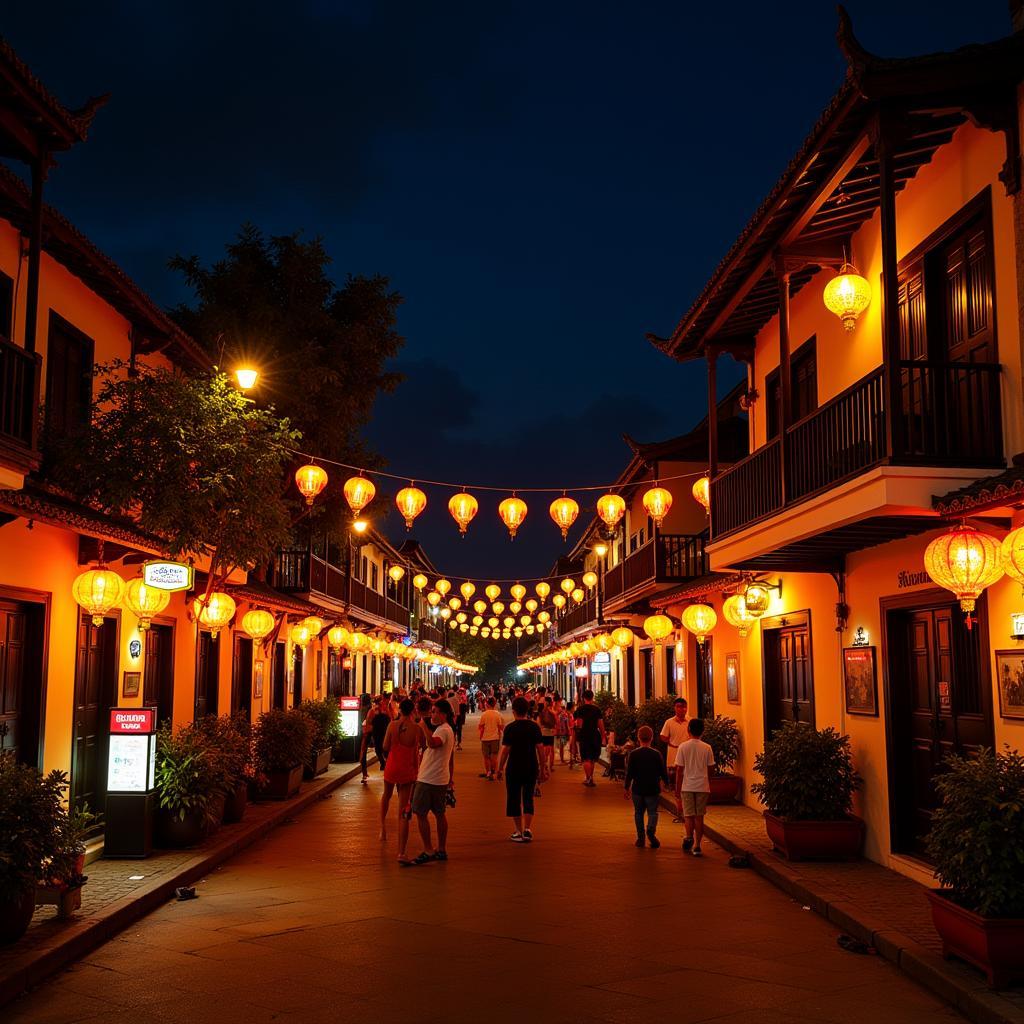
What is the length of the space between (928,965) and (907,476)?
4145mm

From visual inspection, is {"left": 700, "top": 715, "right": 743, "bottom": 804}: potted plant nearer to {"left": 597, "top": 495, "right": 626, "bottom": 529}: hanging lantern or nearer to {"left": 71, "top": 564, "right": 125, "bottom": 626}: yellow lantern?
{"left": 597, "top": 495, "right": 626, "bottom": 529}: hanging lantern

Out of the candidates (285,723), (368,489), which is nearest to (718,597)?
(368,489)

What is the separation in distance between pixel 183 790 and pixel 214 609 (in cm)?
402

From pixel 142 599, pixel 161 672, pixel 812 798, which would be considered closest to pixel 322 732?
pixel 161 672

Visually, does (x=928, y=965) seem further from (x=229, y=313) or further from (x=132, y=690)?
(x=229, y=313)

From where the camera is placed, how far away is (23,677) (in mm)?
12109

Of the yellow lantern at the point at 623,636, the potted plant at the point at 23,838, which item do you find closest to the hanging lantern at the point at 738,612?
the potted plant at the point at 23,838

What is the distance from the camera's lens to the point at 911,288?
12.1 m

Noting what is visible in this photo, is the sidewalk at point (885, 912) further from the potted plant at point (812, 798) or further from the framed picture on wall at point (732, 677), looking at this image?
the framed picture on wall at point (732, 677)

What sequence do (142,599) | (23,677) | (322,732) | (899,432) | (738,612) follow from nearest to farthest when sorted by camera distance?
(899,432) < (23,677) < (142,599) < (738,612) < (322,732)

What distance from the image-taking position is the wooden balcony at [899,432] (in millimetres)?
9828

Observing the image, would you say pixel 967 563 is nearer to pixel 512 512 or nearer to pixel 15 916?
pixel 15 916

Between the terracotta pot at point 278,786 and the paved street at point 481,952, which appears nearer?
the paved street at point 481,952

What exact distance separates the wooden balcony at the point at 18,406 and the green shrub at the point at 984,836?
841 centimetres
